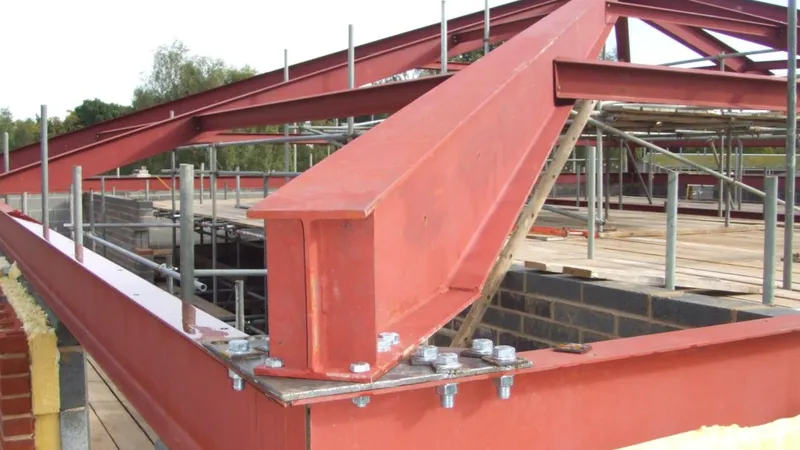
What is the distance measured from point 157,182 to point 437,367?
2146 cm

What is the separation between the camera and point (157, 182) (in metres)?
22.0

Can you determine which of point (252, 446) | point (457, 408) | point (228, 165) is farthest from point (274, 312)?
point (228, 165)

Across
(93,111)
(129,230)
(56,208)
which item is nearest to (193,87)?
(93,111)

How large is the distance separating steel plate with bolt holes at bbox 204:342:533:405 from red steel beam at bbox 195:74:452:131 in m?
1.89

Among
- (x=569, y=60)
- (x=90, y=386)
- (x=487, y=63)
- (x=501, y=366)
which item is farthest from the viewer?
(x=90, y=386)

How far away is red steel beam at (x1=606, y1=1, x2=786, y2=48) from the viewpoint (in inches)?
178

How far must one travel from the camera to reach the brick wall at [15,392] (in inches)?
189

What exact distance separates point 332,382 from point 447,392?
1.02 ft

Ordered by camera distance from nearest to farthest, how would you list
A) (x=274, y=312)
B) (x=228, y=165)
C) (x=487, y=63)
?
(x=274, y=312) → (x=487, y=63) → (x=228, y=165)

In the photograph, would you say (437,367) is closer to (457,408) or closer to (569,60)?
(457,408)

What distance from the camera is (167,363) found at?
2.52 m

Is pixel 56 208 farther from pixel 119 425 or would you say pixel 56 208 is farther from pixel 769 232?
pixel 769 232

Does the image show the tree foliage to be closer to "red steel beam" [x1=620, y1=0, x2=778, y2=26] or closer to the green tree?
the green tree

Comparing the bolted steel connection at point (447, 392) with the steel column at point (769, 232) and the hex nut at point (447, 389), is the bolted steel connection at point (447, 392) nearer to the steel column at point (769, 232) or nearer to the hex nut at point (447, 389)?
the hex nut at point (447, 389)
